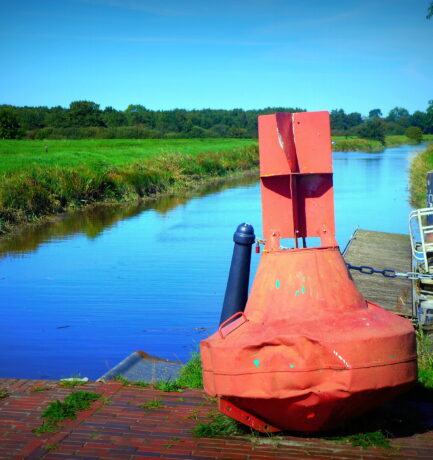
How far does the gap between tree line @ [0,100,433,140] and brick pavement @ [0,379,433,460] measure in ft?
204

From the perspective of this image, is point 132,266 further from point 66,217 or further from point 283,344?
point 283,344

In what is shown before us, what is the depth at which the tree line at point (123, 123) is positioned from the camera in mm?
78988

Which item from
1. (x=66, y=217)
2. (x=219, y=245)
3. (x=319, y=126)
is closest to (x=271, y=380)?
(x=319, y=126)

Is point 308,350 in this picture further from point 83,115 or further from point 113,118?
point 113,118

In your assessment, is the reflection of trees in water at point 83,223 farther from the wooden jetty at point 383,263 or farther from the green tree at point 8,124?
the green tree at point 8,124

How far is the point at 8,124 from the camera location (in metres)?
70.9

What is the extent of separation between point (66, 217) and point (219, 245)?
736 cm

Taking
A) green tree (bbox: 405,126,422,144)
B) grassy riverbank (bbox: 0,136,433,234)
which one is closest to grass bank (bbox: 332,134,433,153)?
green tree (bbox: 405,126,422,144)

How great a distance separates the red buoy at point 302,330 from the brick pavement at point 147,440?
161mm

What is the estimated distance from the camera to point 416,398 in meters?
5.07

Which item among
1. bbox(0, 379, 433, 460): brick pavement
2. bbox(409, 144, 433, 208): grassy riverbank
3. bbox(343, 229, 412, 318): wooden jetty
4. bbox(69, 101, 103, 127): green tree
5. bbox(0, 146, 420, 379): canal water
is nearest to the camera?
bbox(0, 379, 433, 460): brick pavement

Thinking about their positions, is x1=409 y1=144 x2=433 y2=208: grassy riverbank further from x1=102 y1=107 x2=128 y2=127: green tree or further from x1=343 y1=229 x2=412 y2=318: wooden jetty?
x1=102 y1=107 x2=128 y2=127: green tree

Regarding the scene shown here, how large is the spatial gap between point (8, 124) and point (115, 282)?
6290 centimetres

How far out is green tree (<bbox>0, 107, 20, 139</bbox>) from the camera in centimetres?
6913
